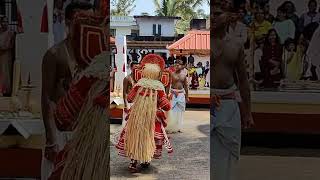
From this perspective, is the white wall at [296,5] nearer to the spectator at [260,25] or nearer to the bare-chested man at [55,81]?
the spectator at [260,25]

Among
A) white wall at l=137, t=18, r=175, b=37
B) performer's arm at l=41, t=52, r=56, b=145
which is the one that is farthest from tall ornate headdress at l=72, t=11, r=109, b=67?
white wall at l=137, t=18, r=175, b=37

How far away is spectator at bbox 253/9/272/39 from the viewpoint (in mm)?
3293

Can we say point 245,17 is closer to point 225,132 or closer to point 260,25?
point 260,25

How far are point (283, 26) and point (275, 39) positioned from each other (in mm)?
95

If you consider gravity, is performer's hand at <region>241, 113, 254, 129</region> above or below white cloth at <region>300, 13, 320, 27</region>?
below

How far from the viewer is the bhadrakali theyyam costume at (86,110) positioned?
3.40m

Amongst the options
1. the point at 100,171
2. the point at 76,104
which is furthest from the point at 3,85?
the point at 100,171

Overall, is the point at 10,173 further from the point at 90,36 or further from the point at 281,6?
the point at 281,6

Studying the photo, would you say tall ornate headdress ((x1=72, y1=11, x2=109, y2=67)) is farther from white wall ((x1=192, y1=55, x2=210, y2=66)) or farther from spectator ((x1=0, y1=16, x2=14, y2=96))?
white wall ((x1=192, y1=55, x2=210, y2=66))

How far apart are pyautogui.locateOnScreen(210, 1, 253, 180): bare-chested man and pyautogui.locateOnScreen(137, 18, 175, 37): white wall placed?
21705 mm

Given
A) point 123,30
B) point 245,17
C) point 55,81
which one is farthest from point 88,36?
point 123,30

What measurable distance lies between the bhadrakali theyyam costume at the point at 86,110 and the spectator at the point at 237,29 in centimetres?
86

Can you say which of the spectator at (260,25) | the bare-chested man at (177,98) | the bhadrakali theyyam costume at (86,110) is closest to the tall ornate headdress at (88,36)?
the bhadrakali theyyam costume at (86,110)

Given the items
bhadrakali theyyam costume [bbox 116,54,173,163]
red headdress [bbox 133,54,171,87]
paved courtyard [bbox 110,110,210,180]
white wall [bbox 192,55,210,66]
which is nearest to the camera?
bhadrakali theyyam costume [bbox 116,54,173,163]
